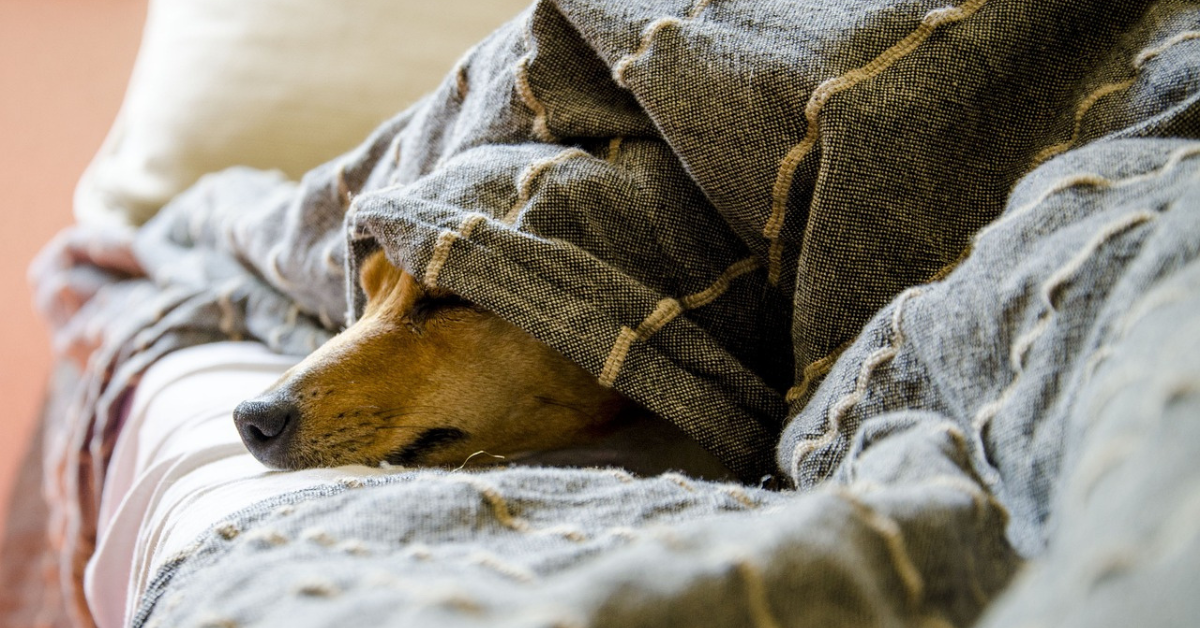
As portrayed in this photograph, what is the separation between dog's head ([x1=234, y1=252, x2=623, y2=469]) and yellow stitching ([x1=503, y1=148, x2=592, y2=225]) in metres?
0.15

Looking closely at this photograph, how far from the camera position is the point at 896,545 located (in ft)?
1.59

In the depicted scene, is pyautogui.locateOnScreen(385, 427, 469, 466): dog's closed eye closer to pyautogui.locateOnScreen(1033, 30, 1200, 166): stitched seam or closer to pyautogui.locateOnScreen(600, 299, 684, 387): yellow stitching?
pyautogui.locateOnScreen(600, 299, 684, 387): yellow stitching

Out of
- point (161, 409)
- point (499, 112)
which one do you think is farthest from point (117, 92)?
point (499, 112)

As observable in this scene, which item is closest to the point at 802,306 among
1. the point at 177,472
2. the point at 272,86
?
the point at 177,472

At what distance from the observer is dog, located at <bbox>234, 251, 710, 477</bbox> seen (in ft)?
3.68

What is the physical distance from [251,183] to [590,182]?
126cm

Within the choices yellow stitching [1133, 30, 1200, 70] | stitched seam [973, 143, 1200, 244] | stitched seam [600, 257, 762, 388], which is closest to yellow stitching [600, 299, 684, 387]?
stitched seam [600, 257, 762, 388]

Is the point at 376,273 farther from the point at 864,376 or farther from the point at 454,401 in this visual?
the point at 864,376

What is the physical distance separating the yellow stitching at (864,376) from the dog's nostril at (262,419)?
0.56 meters

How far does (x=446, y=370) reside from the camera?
117cm

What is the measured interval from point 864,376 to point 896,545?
359 millimetres

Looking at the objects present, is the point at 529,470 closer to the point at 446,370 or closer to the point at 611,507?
the point at 611,507

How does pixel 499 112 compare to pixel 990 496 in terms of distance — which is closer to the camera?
pixel 990 496

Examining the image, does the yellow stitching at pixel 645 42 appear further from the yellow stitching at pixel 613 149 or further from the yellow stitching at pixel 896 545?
the yellow stitching at pixel 896 545
